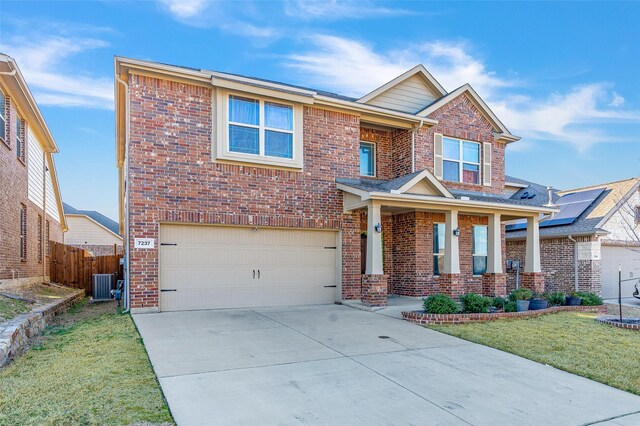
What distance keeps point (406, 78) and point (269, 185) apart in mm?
6489

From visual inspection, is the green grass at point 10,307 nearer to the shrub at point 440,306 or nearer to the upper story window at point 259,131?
the upper story window at point 259,131

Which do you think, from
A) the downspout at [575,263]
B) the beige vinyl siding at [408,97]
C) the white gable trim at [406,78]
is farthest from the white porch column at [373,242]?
the downspout at [575,263]

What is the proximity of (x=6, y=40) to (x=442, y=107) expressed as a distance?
14.4m

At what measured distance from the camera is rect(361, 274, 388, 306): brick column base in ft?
35.9

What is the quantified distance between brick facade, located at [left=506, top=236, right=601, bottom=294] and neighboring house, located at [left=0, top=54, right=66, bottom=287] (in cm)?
1712

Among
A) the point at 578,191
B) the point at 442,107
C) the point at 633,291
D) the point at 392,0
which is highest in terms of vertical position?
the point at 392,0

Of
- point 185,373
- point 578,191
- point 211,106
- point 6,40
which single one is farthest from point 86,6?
point 578,191

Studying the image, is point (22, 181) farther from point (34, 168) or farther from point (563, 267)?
point (563, 267)

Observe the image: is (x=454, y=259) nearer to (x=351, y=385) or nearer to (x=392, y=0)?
(x=351, y=385)

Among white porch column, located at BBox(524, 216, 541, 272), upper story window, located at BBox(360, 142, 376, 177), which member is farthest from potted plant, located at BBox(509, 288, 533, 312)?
upper story window, located at BBox(360, 142, 376, 177)

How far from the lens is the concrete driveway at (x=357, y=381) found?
14.3 ft

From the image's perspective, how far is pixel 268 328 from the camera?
8.36 m

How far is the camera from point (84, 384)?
192 inches

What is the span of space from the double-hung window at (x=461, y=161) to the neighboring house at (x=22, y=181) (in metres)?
12.8
